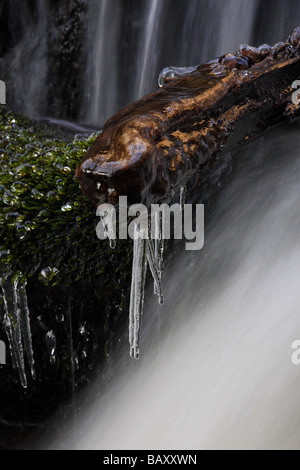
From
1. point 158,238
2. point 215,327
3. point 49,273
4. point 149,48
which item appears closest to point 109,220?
point 158,238

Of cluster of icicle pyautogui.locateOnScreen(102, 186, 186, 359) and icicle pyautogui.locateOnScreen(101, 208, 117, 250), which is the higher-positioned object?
icicle pyautogui.locateOnScreen(101, 208, 117, 250)

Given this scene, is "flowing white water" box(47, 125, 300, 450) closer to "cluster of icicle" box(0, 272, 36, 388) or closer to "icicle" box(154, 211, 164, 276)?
"icicle" box(154, 211, 164, 276)

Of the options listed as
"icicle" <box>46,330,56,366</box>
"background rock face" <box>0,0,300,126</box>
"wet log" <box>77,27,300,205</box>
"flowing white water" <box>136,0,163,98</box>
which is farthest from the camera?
"flowing white water" <box>136,0,163,98</box>

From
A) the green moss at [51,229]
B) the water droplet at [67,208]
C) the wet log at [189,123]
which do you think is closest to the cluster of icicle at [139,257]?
the wet log at [189,123]

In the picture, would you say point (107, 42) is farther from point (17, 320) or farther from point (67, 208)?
point (17, 320)

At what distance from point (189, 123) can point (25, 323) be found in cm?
94

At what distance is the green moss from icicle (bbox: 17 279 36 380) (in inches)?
2.6

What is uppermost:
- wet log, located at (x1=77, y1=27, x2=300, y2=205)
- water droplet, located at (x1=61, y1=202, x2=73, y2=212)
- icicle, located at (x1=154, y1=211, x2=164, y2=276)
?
wet log, located at (x1=77, y1=27, x2=300, y2=205)

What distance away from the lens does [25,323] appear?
2.11 m

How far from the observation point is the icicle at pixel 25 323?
2048 mm

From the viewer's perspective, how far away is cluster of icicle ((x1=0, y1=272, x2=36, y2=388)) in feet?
6.72

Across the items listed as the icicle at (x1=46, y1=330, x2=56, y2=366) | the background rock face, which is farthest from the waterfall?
the icicle at (x1=46, y1=330, x2=56, y2=366)

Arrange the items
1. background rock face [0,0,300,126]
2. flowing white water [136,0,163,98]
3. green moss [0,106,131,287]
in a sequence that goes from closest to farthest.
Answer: green moss [0,106,131,287] → background rock face [0,0,300,126] → flowing white water [136,0,163,98]
